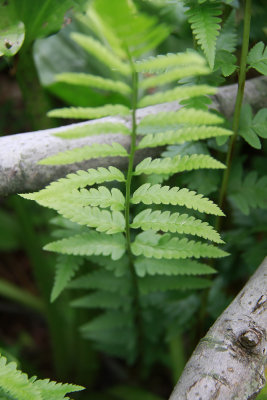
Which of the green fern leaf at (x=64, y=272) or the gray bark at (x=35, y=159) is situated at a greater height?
the gray bark at (x=35, y=159)

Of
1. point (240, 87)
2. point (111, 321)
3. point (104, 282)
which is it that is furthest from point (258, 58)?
point (111, 321)

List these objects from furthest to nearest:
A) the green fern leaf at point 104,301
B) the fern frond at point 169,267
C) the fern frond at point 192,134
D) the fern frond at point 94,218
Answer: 1. the green fern leaf at point 104,301
2. the fern frond at point 169,267
3. the fern frond at point 94,218
4. the fern frond at point 192,134

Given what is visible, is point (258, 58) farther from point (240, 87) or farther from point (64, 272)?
point (64, 272)

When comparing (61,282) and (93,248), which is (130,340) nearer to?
(61,282)

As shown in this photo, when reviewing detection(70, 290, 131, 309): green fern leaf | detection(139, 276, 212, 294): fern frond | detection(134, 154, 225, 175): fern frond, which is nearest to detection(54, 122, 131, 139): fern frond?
detection(134, 154, 225, 175): fern frond

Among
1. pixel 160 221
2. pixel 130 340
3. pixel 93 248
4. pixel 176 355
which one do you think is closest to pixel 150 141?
pixel 160 221

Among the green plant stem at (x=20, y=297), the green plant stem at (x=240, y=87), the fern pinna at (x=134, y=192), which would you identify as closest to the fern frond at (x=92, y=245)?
the fern pinna at (x=134, y=192)

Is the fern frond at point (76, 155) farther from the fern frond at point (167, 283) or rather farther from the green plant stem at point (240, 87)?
the fern frond at point (167, 283)
